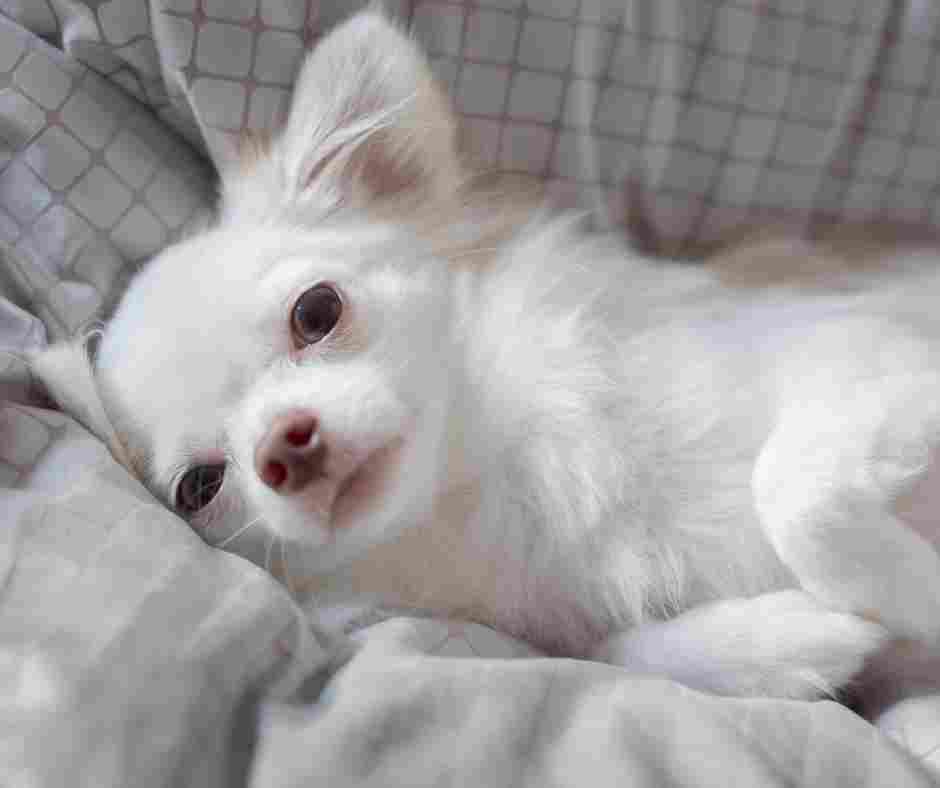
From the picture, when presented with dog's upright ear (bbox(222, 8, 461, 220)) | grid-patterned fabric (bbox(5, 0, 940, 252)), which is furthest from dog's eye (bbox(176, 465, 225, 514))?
grid-patterned fabric (bbox(5, 0, 940, 252))

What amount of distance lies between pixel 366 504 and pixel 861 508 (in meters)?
0.50

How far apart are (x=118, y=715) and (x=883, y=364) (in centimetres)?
90

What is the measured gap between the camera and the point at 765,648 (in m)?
0.97

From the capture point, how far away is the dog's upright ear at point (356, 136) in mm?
1216

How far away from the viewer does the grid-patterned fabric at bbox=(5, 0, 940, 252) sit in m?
1.28

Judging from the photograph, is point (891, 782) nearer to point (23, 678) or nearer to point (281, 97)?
point (23, 678)

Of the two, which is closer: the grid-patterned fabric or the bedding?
the bedding

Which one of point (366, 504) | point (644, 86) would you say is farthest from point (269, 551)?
point (644, 86)

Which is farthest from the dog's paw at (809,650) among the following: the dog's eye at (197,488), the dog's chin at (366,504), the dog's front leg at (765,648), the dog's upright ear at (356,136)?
the dog's upright ear at (356,136)

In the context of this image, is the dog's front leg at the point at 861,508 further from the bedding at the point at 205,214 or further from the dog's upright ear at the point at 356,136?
the dog's upright ear at the point at 356,136

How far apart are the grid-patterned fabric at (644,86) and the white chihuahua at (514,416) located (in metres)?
0.09

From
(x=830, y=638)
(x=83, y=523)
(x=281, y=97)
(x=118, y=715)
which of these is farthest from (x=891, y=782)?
(x=281, y=97)

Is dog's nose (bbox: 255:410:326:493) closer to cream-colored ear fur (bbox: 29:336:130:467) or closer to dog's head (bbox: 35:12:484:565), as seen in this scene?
dog's head (bbox: 35:12:484:565)

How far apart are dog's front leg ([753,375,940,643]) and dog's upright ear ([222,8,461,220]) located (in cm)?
64
